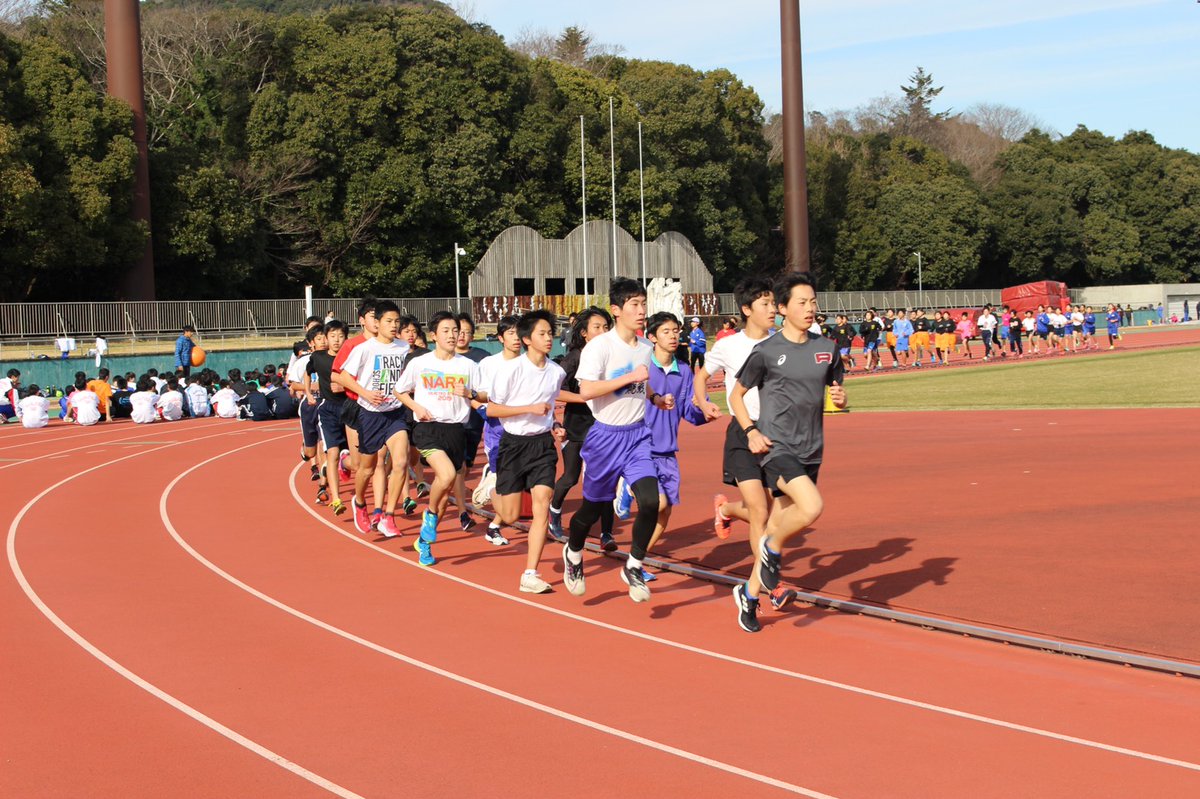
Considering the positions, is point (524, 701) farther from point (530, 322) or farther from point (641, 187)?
point (641, 187)

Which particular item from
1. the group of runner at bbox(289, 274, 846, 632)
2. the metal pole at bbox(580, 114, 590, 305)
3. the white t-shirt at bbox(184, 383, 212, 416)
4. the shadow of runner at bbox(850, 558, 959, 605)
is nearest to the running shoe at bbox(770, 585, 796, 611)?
the group of runner at bbox(289, 274, 846, 632)

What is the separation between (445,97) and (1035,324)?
26089mm

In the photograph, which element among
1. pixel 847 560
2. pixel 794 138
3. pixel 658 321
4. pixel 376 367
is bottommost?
pixel 847 560

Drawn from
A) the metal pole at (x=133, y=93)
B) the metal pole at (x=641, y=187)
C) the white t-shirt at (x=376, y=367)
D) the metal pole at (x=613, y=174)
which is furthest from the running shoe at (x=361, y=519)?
the metal pole at (x=641, y=187)

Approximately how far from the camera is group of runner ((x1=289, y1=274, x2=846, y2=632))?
7164mm

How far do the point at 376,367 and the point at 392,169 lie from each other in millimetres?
41415

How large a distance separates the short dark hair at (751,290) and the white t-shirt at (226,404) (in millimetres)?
21027

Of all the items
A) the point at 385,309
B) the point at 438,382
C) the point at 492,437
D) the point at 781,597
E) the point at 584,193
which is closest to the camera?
the point at 781,597

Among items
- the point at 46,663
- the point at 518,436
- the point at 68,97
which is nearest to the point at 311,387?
the point at 518,436

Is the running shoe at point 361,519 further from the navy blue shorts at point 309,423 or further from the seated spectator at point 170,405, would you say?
the seated spectator at point 170,405

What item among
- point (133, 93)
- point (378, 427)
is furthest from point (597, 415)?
point (133, 93)

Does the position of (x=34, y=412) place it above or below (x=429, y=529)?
above

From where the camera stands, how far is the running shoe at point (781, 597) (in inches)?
301

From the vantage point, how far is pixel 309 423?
45.3ft
